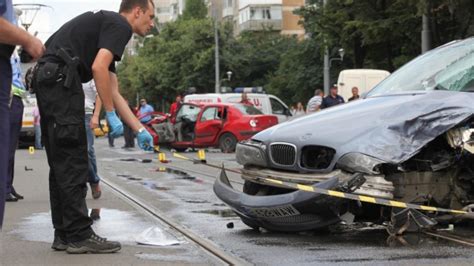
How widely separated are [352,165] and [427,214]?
0.83m

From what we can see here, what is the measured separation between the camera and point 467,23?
22828mm

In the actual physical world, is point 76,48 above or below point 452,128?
above

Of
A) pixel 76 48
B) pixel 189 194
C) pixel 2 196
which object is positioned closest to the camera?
pixel 2 196

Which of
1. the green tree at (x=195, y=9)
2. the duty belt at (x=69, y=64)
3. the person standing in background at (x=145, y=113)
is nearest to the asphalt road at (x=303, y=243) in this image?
the duty belt at (x=69, y=64)

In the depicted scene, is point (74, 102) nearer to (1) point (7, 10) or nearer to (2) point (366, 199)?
(1) point (7, 10)

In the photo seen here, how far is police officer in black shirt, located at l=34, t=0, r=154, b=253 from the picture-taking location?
219 inches

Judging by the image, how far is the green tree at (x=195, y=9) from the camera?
77938 millimetres

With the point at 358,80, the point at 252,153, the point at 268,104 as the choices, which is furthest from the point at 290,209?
the point at 358,80

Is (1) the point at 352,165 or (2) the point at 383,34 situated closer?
(1) the point at 352,165

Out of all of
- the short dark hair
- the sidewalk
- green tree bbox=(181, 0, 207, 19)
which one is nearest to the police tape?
the sidewalk

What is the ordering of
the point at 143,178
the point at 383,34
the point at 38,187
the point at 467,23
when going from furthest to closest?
the point at 383,34, the point at 467,23, the point at 143,178, the point at 38,187

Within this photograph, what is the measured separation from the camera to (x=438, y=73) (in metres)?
7.00

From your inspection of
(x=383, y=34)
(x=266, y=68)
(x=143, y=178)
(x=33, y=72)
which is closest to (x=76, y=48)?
(x=33, y=72)

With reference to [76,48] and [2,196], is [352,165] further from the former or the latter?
[2,196]
